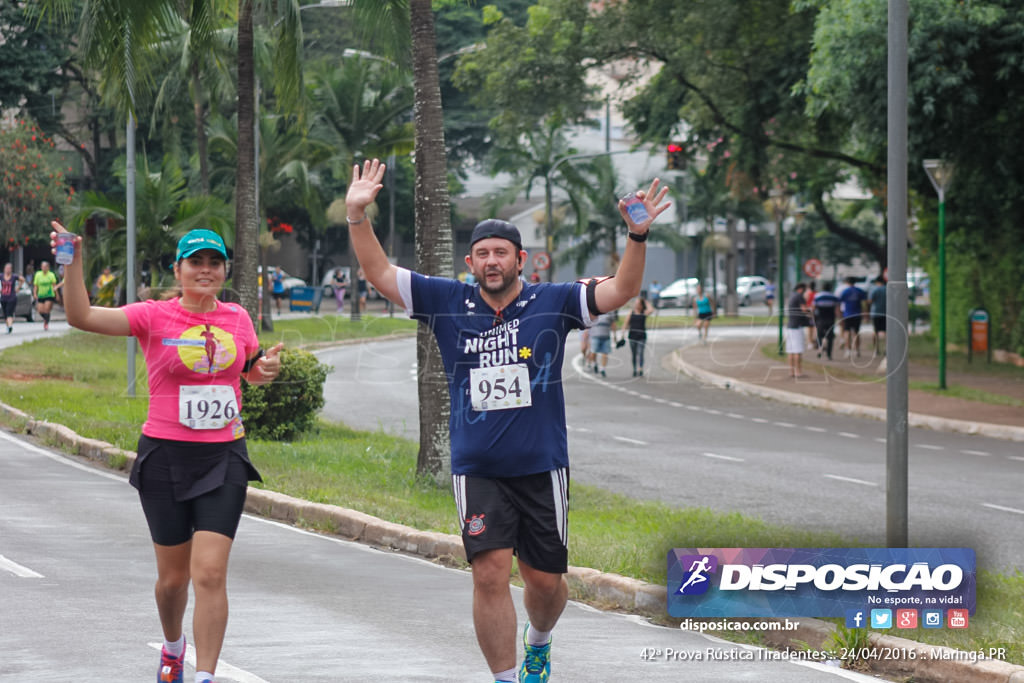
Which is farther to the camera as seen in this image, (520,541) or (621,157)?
(621,157)

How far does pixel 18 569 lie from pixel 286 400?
24.1 feet

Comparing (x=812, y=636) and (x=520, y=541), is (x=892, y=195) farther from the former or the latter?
(x=520, y=541)

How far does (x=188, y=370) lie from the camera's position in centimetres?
569

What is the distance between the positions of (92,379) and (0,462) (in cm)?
874

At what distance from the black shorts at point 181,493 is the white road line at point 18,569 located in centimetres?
331

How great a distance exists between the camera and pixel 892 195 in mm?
8961

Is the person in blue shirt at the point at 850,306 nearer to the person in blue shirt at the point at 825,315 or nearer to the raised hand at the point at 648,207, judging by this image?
the person in blue shirt at the point at 825,315

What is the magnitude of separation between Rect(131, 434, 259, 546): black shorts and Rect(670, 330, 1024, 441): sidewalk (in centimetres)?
1543

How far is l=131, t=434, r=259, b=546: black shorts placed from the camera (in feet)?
18.3

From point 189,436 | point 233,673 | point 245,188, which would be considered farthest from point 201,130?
point 189,436

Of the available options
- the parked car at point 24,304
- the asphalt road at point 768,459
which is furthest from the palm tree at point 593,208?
the asphalt road at point 768,459

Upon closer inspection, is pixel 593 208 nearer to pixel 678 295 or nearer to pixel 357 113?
pixel 678 295

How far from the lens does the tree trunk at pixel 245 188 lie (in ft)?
59.8

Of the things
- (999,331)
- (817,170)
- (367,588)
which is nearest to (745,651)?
(367,588)
